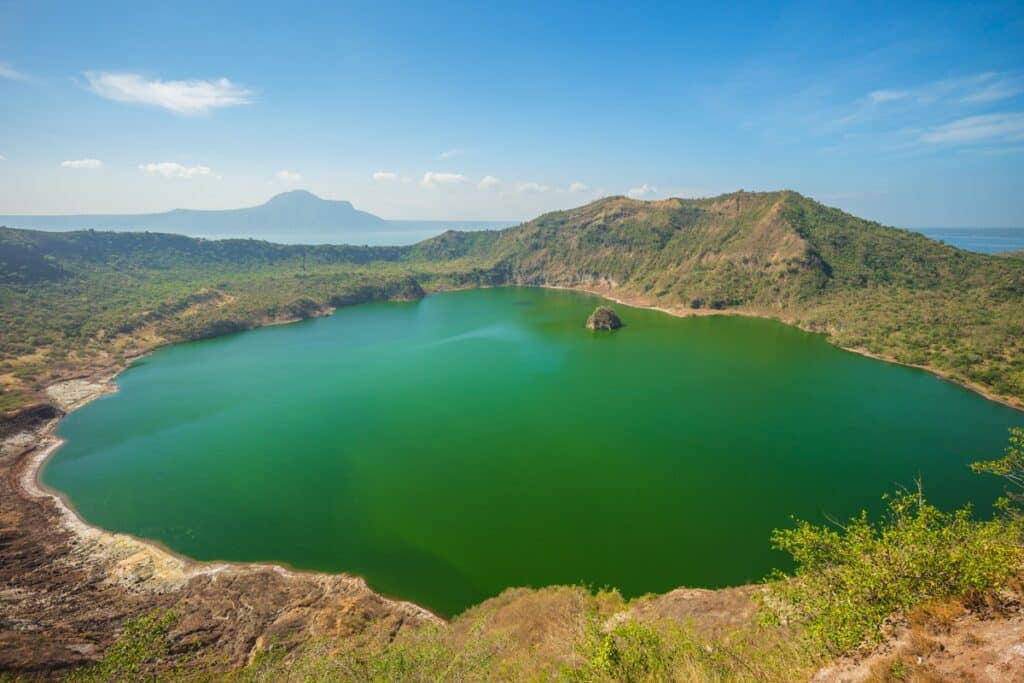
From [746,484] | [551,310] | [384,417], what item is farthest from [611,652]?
[551,310]

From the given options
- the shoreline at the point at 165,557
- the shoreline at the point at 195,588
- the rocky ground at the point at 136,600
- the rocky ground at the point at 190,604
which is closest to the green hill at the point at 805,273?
the rocky ground at the point at 190,604

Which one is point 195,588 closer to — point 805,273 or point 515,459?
point 515,459

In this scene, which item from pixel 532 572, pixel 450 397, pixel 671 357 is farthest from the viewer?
pixel 671 357

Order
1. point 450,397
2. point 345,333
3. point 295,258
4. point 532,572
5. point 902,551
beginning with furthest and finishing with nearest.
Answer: point 295,258
point 345,333
point 450,397
point 532,572
point 902,551

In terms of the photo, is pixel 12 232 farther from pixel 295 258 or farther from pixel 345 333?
pixel 345 333

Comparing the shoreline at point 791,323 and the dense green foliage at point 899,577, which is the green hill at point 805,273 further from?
the dense green foliage at point 899,577

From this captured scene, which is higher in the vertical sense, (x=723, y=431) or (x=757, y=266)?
(x=757, y=266)

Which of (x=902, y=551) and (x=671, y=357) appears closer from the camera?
(x=902, y=551)

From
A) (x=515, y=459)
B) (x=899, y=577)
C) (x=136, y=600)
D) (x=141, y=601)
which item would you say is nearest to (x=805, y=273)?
(x=515, y=459)
